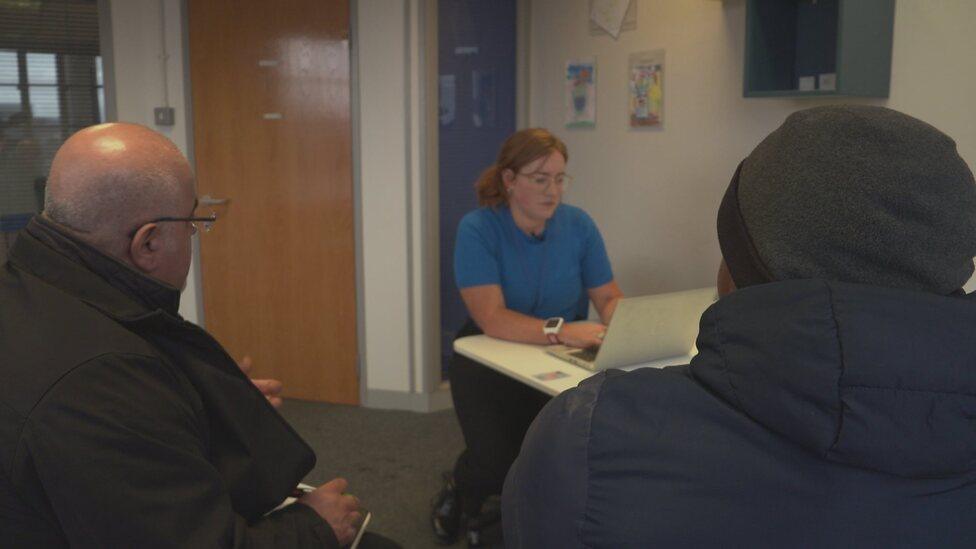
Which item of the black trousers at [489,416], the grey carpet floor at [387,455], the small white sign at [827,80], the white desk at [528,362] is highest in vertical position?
the small white sign at [827,80]

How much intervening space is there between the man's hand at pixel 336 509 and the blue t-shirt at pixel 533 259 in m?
1.22

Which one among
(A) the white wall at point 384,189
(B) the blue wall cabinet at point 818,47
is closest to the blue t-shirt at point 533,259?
(B) the blue wall cabinet at point 818,47

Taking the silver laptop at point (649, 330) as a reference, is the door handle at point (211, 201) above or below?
above

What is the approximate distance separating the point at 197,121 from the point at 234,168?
28 centimetres

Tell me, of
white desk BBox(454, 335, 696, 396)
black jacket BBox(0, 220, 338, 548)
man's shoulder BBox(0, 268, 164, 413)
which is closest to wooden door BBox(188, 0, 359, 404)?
white desk BBox(454, 335, 696, 396)

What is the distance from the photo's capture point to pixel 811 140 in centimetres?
89

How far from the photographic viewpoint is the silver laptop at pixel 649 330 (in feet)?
7.22

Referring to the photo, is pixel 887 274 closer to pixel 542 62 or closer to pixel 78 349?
pixel 78 349

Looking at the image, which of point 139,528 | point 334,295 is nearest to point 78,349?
point 139,528

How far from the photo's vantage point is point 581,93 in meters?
4.05

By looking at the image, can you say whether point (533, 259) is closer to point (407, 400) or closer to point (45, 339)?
point (407, 400)

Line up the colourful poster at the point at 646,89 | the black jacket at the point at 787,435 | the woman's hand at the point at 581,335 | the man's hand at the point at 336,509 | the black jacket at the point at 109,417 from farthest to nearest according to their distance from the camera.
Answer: the colourful poster at the point at 646,89 → the woman's hand at the point at 581,335 → the man's hand at the point at 336,509 → the black jacket at the point at 109,417 → the black jacket at the point at 787,435

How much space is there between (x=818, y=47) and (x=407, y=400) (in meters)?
2.48

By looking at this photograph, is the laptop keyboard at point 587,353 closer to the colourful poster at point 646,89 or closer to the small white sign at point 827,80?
the small white sign at point 827,80
